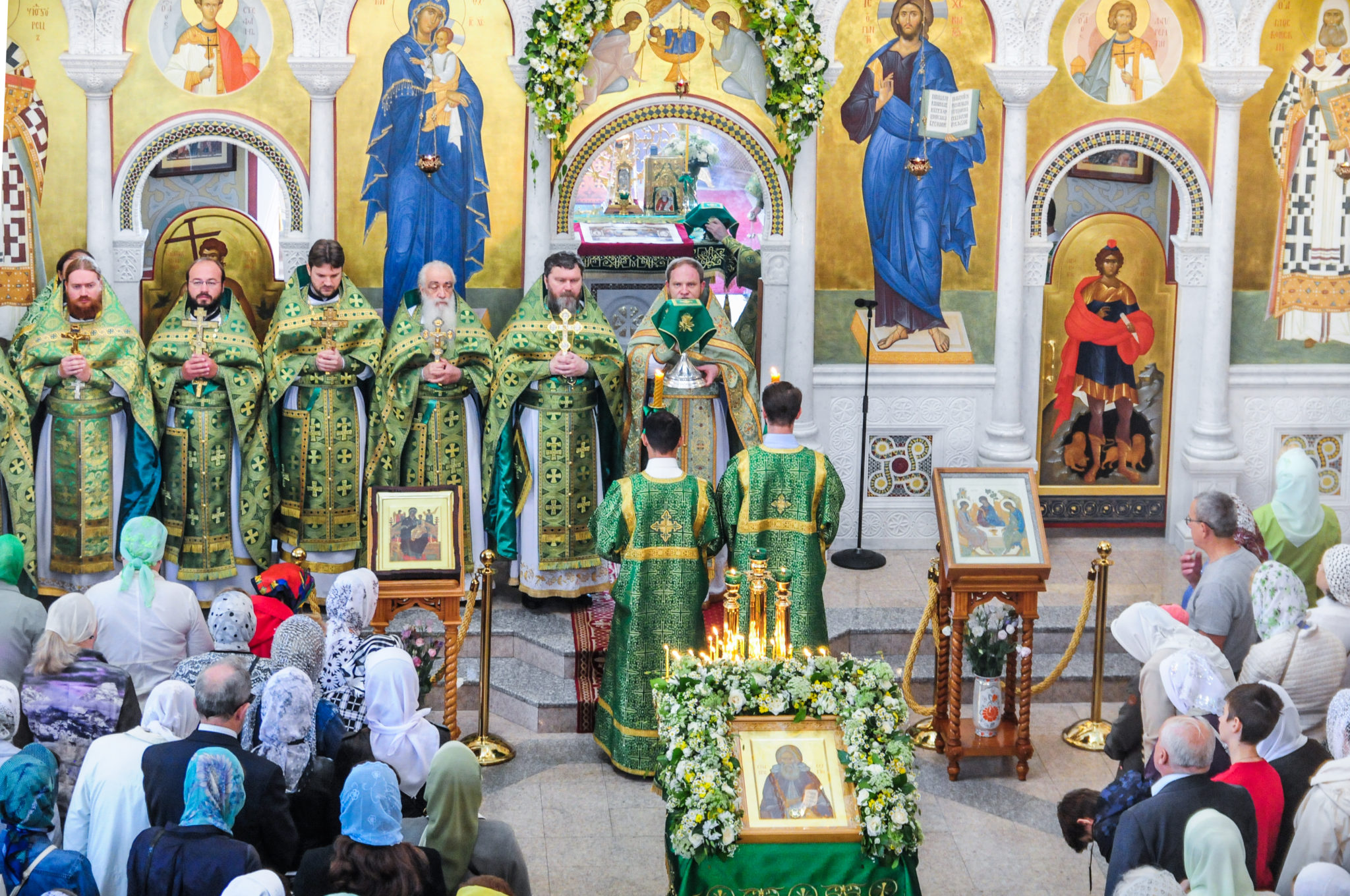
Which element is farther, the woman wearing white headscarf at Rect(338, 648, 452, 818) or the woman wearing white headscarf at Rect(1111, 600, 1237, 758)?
the woman wearing white headscarf at Rect(1111, 600, 1237, 758)

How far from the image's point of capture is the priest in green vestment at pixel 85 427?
10.8m

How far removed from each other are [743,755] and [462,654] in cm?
415

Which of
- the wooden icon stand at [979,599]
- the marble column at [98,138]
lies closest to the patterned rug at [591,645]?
the wooden icon stand at [979,599]

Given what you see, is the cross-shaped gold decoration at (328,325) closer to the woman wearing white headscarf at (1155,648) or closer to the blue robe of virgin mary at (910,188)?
the blue robe of virgin mary at (910,188)

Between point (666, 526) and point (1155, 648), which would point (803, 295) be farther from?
point (1155, 648)

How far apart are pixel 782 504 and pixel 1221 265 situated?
5.15m

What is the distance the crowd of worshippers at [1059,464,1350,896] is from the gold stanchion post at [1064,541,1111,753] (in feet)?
2.96

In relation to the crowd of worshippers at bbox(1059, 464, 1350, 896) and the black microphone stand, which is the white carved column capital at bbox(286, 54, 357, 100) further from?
the crowd of worshippers at bbox(1059, 464, 1350, 896)

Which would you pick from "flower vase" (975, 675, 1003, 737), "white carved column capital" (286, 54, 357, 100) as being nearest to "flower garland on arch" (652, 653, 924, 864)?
"flower vase" (975, 675, 1003, 737)

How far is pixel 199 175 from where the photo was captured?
42.4ft

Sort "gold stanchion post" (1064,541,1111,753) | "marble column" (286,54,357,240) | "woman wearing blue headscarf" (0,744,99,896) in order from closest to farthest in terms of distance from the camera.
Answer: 1. "woman wearing blue headscarf" (0,744,99,896)
2. "gold stanchion post" (1064,541,1111,753)
3. "marble column" (286,54,357,240)

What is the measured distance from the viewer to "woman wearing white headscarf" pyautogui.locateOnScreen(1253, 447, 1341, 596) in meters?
9.70

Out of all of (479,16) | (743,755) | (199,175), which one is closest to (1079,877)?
(743,755)

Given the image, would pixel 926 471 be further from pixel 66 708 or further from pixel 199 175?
pixel 66 708
